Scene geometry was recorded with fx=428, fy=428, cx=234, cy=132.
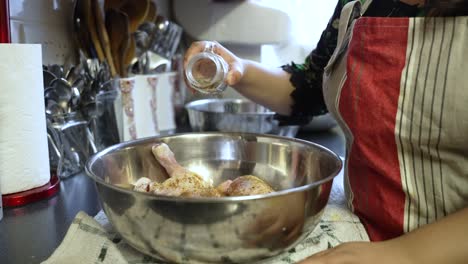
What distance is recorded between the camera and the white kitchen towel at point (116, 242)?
0.43 m

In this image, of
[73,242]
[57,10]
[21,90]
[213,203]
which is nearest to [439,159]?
[213,203]

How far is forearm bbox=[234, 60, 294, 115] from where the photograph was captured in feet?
2.63

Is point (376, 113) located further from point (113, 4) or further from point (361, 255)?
point (113, 4)

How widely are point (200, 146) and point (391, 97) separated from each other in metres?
0.26

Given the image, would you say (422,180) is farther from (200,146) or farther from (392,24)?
(200,146)

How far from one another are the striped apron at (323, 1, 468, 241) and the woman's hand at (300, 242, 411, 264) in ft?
0.29

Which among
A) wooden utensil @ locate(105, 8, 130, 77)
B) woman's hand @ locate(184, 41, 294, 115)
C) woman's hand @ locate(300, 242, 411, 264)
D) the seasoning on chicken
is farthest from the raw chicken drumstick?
wooden utensil @ locate(105, 8, 130, 77)

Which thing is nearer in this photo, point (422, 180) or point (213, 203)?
point (213, 203)

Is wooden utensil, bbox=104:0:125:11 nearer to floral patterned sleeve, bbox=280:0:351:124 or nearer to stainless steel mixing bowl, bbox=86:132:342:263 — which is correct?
floral patterned sleeve, bbox=280:0:351:124

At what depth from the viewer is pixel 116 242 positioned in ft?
1.51

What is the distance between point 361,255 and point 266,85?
467mm

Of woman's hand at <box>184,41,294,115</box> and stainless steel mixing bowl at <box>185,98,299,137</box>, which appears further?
stainless steel mixing bowl at <box>185,98,299,137</box>

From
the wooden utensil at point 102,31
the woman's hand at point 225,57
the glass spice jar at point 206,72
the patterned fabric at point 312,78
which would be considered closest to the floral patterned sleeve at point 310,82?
the patterned fabric at point 312,78

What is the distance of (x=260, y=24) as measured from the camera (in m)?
1.19
